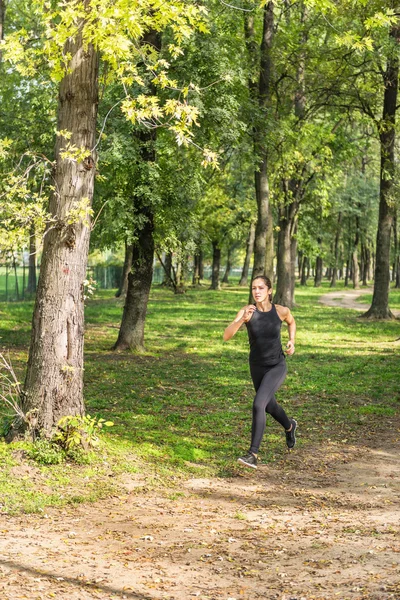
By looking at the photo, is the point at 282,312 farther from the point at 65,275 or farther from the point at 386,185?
the point at 386,185

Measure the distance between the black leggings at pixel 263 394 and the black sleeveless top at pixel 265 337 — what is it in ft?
0.27

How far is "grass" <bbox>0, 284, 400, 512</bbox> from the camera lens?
7848mm

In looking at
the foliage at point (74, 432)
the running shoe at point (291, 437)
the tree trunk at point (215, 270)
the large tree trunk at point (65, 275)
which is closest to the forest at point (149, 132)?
the large tree trunk at point (65, 275)

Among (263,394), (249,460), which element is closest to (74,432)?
(249,460)

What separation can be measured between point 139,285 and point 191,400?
4.77 metres

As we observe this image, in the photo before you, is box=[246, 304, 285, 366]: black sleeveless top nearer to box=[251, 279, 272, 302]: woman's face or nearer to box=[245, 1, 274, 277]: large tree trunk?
box=[251, 279, 272, 302]: woman's face

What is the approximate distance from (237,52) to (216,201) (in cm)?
2341

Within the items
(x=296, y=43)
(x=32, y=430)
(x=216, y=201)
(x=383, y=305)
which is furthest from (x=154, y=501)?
(x=216, y=201)

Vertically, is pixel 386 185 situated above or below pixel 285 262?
above

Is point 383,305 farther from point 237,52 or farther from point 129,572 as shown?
point 129,572

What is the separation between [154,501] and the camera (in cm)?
746

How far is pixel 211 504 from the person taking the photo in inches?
293

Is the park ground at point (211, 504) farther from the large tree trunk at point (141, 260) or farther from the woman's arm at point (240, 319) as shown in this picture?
the large tree trunk at point (141, 260)

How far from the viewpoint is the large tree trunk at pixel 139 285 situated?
16562 mm
